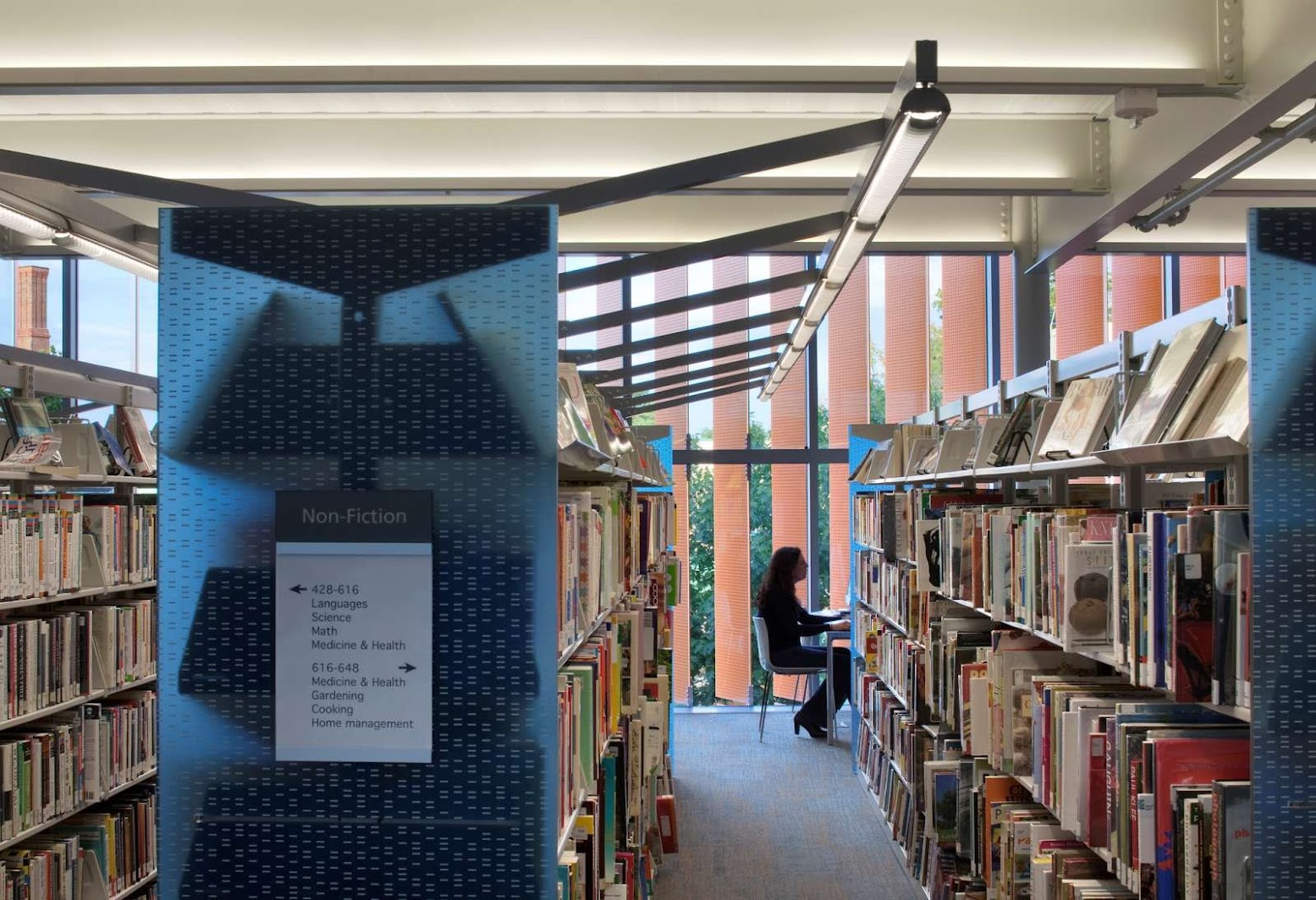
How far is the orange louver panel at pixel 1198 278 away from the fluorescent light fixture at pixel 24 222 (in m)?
8.28

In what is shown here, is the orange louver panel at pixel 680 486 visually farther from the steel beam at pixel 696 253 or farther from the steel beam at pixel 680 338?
the steel beam at pixel 696 253

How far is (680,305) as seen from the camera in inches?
159

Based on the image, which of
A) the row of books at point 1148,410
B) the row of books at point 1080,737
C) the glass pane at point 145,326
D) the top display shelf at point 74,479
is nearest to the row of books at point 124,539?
the top display shelf at point 74,479

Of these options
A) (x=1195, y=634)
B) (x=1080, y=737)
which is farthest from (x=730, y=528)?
(x=1195, y=634)

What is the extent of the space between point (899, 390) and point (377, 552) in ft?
25.5

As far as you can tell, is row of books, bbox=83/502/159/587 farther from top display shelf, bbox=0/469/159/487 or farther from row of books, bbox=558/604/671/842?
row of books, bbox=558/604/671/842

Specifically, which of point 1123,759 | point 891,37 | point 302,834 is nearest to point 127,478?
point 302,834

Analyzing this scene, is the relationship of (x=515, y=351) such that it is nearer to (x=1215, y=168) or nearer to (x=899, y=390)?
(x=1215, y=168)

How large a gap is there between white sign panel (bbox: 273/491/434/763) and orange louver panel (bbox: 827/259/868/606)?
7.66m

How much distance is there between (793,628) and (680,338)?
4.60 meters

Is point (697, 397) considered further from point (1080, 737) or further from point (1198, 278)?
point (1080, 737)

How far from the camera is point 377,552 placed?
217 cm

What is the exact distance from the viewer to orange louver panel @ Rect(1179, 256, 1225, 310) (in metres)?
9.01

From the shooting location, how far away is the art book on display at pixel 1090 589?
297cm
